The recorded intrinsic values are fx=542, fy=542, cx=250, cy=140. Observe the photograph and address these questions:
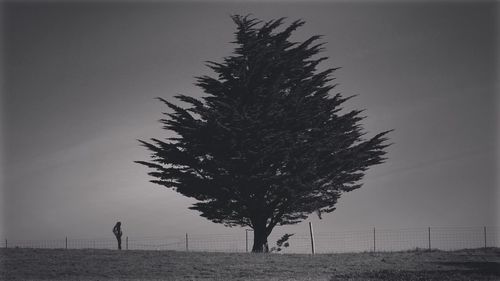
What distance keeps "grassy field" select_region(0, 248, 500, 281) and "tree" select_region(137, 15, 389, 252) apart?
427 cm

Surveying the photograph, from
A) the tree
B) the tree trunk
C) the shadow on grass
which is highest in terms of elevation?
the tree

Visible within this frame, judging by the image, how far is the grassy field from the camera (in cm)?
2008

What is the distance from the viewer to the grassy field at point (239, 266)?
2008cm

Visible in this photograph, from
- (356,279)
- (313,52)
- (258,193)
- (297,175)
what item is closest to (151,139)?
(258,193)

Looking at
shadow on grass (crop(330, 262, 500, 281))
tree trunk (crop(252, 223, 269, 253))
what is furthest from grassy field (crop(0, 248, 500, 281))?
tree trunk (crop(252, 223, 269, 253))

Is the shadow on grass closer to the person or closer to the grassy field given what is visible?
the grassy field

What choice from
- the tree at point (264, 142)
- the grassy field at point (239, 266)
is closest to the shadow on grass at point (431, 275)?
the grassy field at point (239, 266)

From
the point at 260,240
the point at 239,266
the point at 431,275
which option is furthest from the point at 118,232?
the point at 431,275

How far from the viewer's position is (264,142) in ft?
95.8

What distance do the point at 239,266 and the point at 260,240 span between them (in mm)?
8561

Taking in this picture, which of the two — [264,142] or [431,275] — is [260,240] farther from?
[431,275]

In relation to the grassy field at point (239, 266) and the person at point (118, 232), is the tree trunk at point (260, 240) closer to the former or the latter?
the grassy field at point (239, 266)

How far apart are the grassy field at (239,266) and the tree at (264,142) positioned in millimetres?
4274

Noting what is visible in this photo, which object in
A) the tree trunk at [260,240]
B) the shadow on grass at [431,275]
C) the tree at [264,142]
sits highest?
the tree at [264,142]
